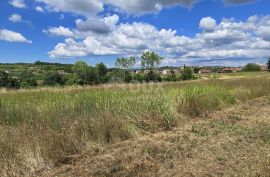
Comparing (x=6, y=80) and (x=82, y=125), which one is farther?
(x=6, y=80)

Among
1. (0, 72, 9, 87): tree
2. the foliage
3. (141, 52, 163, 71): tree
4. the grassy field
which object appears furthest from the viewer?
(141, 52, 163, 71): tree

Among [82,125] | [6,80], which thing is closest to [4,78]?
[6,80]

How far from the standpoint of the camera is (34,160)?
15.9 ft

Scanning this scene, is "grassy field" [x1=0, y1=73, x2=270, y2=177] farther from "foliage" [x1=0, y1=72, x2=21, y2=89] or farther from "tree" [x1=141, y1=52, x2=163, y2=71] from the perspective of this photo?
"tree" [x1=141, y1=52, x2=163, y2=71]

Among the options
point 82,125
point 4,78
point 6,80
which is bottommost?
point 82,125

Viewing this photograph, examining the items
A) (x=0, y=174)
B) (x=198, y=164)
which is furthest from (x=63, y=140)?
(x=198, y=164)

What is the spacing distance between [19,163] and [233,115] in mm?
6960

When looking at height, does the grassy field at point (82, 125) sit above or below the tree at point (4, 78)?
below

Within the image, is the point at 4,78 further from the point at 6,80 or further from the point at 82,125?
the point at 82,125

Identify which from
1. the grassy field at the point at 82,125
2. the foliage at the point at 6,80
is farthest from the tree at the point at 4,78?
the grassy field at the point at 82,125

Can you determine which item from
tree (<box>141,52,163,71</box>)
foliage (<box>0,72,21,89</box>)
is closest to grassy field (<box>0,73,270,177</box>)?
foliage (<box>0,72,21,89</box>)

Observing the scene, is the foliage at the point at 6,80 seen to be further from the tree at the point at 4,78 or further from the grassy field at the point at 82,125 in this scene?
the grassy field at the point at 82,125

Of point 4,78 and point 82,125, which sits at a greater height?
point 4,78

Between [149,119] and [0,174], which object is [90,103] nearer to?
[149,119]
